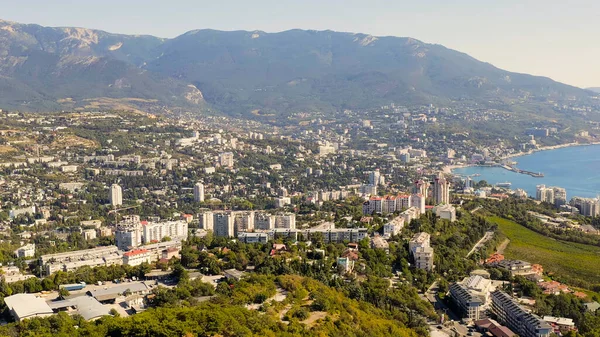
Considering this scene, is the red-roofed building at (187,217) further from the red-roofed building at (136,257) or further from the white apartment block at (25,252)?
the red-roofed building at (136,257)

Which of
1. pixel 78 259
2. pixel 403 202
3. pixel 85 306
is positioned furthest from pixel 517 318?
pixel 78 259

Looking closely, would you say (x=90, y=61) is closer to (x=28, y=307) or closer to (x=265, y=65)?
(x=265, y=65)

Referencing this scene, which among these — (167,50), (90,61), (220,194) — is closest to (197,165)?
(220,194)

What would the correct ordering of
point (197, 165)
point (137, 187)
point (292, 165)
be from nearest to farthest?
→ 1. point (137, 187)
2. point (197, 165)
3. point (292, 165)

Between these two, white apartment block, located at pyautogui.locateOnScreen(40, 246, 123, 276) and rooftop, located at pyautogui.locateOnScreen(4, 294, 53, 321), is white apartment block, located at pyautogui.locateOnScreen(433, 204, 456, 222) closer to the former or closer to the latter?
white apartment block, located at pyautogui.locateOnScreen(40, 246, 123, 276)

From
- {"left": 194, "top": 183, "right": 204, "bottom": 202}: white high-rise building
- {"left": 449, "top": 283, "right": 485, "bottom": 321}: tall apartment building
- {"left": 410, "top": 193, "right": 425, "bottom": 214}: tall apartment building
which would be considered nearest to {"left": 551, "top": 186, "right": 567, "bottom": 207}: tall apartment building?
{"left": 410, "top": 193, "right": 425, "bottom": 214}: tall apartment building
